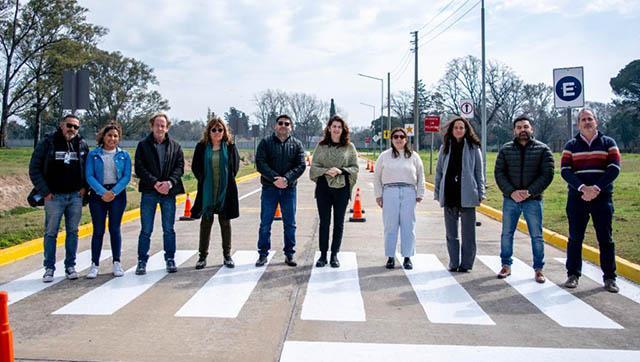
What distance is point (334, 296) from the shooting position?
6145 millimetres

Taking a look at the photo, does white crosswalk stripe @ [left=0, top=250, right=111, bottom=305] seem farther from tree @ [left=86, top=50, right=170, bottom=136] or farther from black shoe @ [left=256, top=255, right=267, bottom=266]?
tree @ [left=86, top=50, right=170, bottom=136]

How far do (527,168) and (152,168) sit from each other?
467cm

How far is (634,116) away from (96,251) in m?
79.0

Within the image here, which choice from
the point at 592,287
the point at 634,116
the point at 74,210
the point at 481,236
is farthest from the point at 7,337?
the point at 634,116

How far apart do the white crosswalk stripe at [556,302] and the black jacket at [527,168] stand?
3.46 feet

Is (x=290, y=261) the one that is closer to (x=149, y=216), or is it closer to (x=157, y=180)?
(x=149, y=216)

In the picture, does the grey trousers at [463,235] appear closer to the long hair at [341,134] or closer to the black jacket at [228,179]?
the long hair at [341,134]

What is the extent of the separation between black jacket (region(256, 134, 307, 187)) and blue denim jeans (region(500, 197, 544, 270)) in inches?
107

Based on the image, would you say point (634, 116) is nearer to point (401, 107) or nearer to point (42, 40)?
point (401, 107)

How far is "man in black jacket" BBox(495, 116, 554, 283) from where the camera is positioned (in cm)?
705

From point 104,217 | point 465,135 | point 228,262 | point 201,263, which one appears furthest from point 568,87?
point 104,217

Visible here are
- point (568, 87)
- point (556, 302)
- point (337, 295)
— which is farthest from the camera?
point (568, 87)

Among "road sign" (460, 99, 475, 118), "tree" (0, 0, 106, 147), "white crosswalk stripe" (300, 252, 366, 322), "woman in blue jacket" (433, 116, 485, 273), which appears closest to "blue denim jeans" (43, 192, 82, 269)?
"white crosswalk stripe" (300, 252, 366, 322)

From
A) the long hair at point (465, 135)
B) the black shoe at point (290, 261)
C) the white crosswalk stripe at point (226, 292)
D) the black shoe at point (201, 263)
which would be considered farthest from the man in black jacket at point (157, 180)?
the long hair at point (465, 135)
